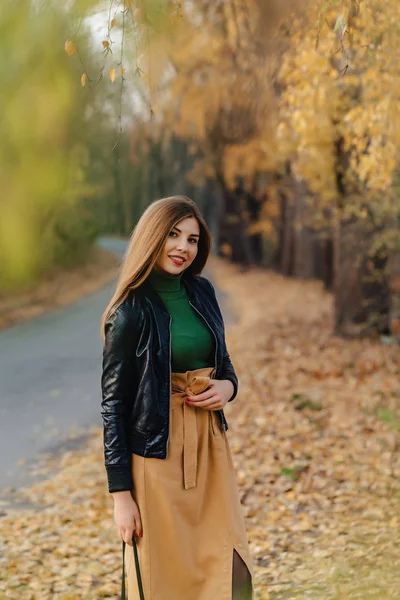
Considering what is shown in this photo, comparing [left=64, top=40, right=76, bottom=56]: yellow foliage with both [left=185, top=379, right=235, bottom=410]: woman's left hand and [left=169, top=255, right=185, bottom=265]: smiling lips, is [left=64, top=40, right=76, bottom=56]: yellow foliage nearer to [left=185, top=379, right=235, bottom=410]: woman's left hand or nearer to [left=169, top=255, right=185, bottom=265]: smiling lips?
[left=169, top=255, right=185, bottom=265]: smiling lips

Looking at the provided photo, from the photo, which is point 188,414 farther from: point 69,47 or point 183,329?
point 69,47

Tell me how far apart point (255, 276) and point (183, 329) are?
2251 centimetres

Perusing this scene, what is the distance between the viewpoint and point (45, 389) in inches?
416

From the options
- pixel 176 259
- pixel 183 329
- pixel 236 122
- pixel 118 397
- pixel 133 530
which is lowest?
pixel 133 530

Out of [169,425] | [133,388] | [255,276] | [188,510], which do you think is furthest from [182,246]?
[255,276]

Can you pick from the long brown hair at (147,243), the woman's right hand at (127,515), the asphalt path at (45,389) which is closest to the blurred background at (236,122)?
the long brown hair at (147,243)

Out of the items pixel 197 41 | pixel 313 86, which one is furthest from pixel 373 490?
pixel 197 41

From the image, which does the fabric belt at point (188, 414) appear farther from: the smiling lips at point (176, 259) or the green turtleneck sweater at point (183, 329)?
the smiling lips at point (176, 259)

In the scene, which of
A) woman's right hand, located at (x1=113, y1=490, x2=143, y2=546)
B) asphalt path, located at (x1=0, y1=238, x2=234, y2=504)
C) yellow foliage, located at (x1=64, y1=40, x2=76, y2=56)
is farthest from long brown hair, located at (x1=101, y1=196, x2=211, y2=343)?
asphalt path, located at (x1=0, y1=238, x2=234, y2=504)

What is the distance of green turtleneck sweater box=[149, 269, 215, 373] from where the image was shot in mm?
2979

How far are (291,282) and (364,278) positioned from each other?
1176cm

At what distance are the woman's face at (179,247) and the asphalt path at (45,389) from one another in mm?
4493

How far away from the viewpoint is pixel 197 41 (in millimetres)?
13508

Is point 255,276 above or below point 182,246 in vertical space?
below
